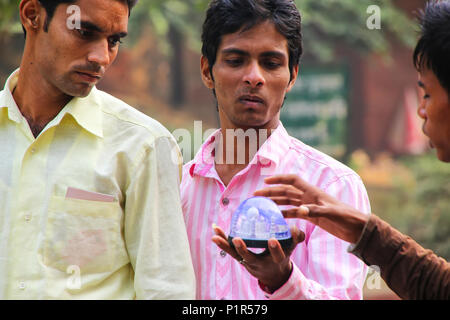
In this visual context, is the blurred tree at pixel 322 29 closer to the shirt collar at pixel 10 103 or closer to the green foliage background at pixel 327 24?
the green foliage background at pixel 327 24

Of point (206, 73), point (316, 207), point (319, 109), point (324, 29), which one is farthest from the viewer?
point (324, 29)

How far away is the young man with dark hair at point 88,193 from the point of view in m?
2.60

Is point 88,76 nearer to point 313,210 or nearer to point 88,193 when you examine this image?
point 88,193

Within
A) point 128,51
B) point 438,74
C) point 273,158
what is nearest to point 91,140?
point 273,158

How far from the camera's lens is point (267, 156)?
118 inches

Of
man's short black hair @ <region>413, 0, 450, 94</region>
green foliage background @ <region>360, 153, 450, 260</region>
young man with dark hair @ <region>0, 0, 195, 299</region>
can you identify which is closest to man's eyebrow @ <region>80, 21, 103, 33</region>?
young man with dark hair @ <region>0, 0, 195, 299</region>

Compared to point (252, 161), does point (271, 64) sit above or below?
above

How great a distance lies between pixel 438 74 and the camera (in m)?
2.52

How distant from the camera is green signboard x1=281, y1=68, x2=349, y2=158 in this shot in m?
10.3

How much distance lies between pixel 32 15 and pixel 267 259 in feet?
4.97

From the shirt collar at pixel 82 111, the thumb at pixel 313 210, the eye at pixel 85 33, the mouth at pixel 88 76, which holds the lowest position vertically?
the thumb at pixel 313 210

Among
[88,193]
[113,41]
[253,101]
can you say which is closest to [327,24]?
[253,101]

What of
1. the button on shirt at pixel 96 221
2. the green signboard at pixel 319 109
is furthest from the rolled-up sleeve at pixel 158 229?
the green signboard at pixel 319 109

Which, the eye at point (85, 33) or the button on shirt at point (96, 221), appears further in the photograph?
the eye at point (85, 33)
